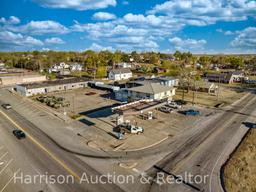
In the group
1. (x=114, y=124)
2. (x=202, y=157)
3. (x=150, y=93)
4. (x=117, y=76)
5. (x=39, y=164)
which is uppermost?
(x=117, y=76)

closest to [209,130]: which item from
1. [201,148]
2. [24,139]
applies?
[201,148]

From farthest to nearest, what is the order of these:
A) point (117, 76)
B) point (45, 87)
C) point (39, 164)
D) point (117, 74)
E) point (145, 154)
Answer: point (117, 76), point (117, 74), point (45, 87), point (145, 154), point (39, 164)

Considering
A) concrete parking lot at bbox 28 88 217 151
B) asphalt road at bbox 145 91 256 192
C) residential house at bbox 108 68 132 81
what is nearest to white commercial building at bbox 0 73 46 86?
residential house at bbox 108 68 132 81

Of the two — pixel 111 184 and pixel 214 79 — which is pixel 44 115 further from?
pixel 214 79

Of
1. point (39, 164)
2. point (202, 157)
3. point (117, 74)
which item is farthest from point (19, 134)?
point (117, 74)

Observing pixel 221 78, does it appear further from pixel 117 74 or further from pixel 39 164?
pixel 39 164

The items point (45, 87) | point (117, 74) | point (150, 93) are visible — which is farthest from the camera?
point (117, 74)
